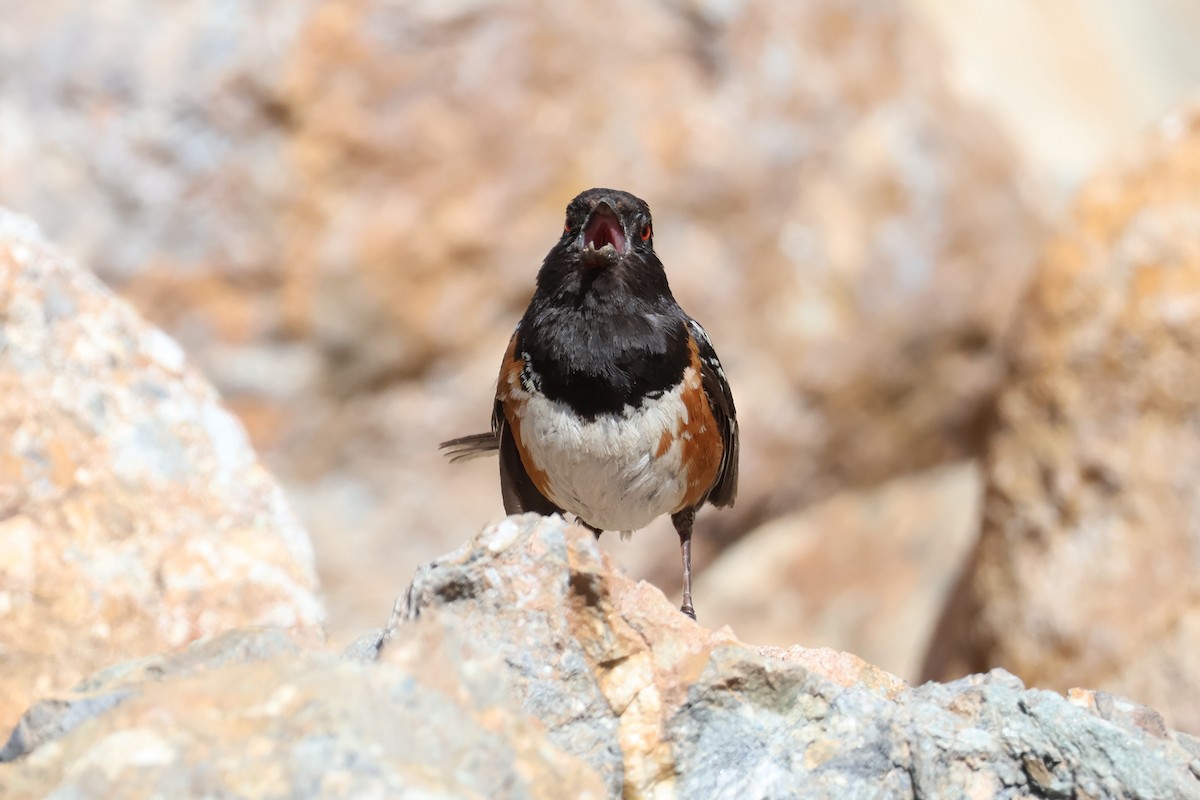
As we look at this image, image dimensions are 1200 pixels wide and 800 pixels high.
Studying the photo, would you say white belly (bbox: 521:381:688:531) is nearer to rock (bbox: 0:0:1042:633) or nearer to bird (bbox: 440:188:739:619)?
bird (bbox: 440:188:739:619)

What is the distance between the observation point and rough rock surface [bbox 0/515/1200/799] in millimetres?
2328

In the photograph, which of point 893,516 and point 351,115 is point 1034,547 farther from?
point 351,115

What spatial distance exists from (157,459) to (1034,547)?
4124 millimetres

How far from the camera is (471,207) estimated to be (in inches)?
315

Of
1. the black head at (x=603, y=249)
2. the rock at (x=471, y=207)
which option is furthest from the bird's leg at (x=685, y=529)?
the rock at (x=471, y=207)

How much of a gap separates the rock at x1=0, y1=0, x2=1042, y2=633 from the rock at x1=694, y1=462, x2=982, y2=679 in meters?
0.22

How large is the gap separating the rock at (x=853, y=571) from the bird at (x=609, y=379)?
4.30m

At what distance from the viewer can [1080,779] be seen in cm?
272

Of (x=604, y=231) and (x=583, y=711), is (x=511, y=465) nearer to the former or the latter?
(x=604, y=231)

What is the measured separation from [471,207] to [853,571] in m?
3.64

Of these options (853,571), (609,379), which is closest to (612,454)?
(609,379)

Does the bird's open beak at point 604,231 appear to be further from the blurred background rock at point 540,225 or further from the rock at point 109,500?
the blurred background rock at point 540,225

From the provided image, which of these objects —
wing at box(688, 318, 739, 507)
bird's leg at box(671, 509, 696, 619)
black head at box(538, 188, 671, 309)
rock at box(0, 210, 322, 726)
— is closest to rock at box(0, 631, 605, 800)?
rock at box(0, 210, 322, 726)

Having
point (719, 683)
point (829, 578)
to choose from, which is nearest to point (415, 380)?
point (829, 578)
